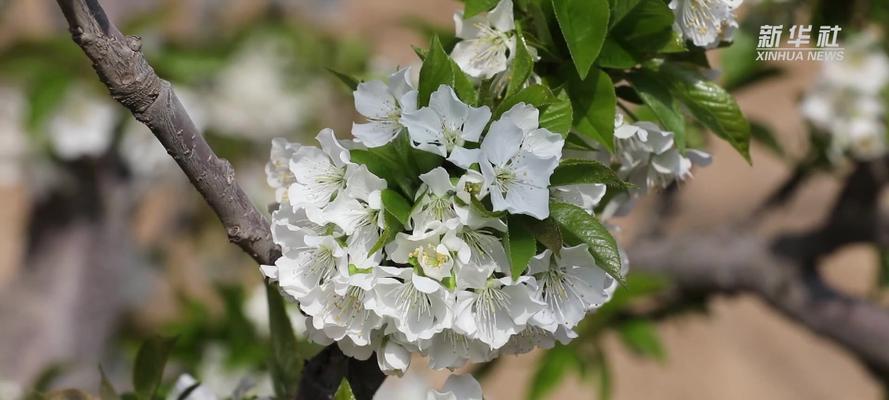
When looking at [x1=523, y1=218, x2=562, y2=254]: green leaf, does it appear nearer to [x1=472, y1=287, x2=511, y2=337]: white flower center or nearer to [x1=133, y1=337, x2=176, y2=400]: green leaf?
[x1=472, y1=287, x2=511, y2=337]: white flower center

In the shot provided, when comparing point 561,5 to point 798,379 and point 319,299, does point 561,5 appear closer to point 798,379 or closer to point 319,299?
point 319,299

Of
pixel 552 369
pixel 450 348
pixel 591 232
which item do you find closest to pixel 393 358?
pixel 450 348

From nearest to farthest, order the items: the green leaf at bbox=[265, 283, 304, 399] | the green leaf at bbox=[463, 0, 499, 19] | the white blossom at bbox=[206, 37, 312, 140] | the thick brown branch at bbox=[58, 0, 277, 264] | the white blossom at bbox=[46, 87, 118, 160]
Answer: the thick brown branch at bbox=[58, 0, 277, 264]
the green leaf at bbox=[463, 0, 499, 19]
the green leaf at bbox=[265, 283, 304, 399]
the white blossom at bbox=[46, 87, 118, 160]
the white blossom at bbox=[206, 37, 312, 140]

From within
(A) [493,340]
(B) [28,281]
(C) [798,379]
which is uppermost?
(A) [493,340]

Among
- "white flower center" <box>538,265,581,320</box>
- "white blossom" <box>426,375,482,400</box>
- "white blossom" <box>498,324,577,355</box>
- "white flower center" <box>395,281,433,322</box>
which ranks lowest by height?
"white blossom" <box>426,375,482,400</box>

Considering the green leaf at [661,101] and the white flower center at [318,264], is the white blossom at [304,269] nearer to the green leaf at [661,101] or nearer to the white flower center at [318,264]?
the white flower center at [318,264]

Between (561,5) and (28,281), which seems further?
(28,281)

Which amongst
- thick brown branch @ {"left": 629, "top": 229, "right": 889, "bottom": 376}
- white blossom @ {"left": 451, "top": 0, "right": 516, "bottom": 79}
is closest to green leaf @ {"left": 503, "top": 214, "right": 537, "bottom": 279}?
white blossom @ {"left": 451, "top": 0, "right": 516, "bottom": 79}

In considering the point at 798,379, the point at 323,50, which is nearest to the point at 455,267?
the point at 323,50
